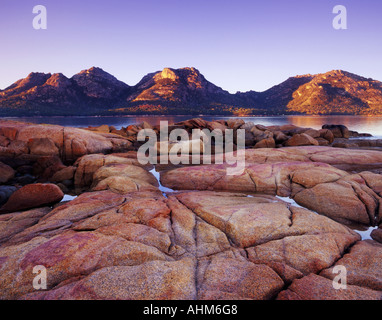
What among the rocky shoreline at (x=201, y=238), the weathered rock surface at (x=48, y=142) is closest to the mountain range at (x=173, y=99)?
the weathered rock surface at (x=48, y=142)

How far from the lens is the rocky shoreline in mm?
3322

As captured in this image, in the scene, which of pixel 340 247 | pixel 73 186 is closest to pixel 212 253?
pixel 340 247

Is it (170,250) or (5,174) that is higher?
(5,174)

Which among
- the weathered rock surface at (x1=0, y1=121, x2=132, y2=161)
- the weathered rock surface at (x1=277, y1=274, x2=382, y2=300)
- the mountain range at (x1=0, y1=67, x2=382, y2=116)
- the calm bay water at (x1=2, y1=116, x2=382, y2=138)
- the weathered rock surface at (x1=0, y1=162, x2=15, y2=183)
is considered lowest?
the weathered rock surface at (x1=277, y1=274, x2=382, y2=300)

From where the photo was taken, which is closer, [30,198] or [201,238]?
[201,238]

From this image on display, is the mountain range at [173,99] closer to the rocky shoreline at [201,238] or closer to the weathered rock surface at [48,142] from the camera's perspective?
the weathered rock surface at [48,142]

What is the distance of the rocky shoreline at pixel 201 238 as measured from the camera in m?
3.32

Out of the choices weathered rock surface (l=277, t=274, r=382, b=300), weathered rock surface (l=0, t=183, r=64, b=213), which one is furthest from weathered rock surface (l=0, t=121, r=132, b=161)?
weathered rock surface (l=277, t=274, r=382, b=300)

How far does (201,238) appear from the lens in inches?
202

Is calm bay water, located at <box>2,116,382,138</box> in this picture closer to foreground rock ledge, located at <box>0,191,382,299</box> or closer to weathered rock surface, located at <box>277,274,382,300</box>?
foreground rock ledge, located at <box>0,191,382,299</box>

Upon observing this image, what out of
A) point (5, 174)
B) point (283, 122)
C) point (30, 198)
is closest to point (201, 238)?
point (30, 198)

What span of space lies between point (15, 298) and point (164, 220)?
327cm

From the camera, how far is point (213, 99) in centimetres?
18638

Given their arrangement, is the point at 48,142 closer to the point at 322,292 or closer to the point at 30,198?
the point at 30,198
